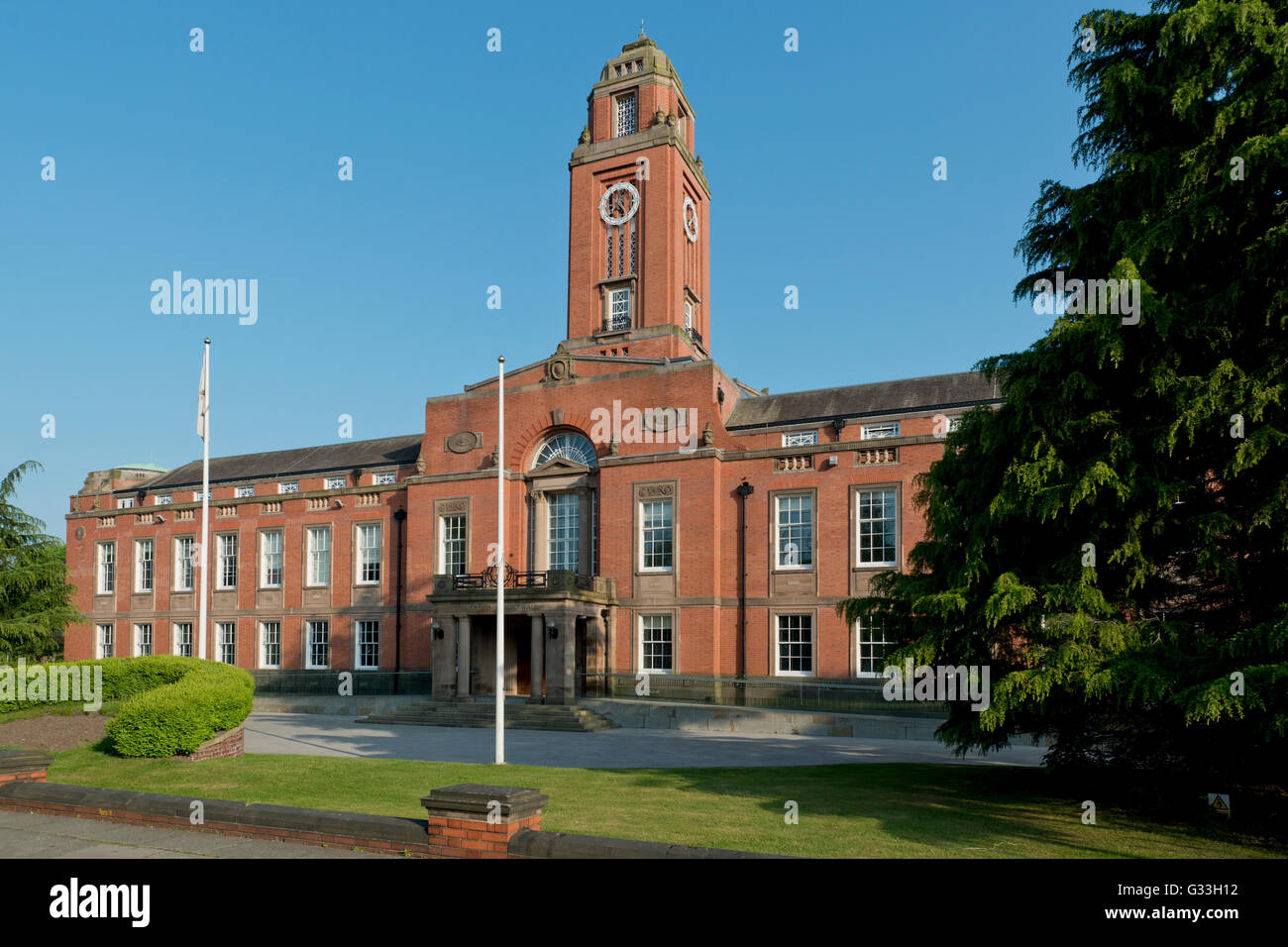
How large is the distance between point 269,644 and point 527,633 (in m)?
14.8

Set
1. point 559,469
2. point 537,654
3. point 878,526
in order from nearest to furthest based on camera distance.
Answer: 1. point 878,526
2. point 537,654
3. point 559,469

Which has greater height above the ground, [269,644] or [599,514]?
[599,514]

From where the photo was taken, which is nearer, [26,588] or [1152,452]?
[1152,452]

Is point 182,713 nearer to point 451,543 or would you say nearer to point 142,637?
point 451,543

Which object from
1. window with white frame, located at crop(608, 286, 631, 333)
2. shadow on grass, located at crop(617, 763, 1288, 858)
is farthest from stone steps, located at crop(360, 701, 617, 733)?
window with white frame, located at crop(608, 286, 631, 333)

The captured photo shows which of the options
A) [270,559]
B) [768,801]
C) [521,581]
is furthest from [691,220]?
[768,801]

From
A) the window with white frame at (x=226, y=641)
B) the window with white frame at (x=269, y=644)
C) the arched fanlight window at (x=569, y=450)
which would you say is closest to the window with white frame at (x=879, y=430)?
the arched fanlight window at (x=569, y=450)

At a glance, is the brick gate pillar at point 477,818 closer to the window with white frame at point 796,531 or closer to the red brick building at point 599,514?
the red brick building at point 599,514

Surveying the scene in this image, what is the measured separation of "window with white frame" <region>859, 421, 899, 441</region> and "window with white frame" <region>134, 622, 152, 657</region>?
3569cm

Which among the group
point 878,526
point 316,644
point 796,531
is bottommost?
point 316,644

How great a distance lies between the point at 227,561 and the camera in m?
45.5

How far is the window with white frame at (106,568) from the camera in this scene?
48.7 m

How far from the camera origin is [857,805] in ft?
44.3
